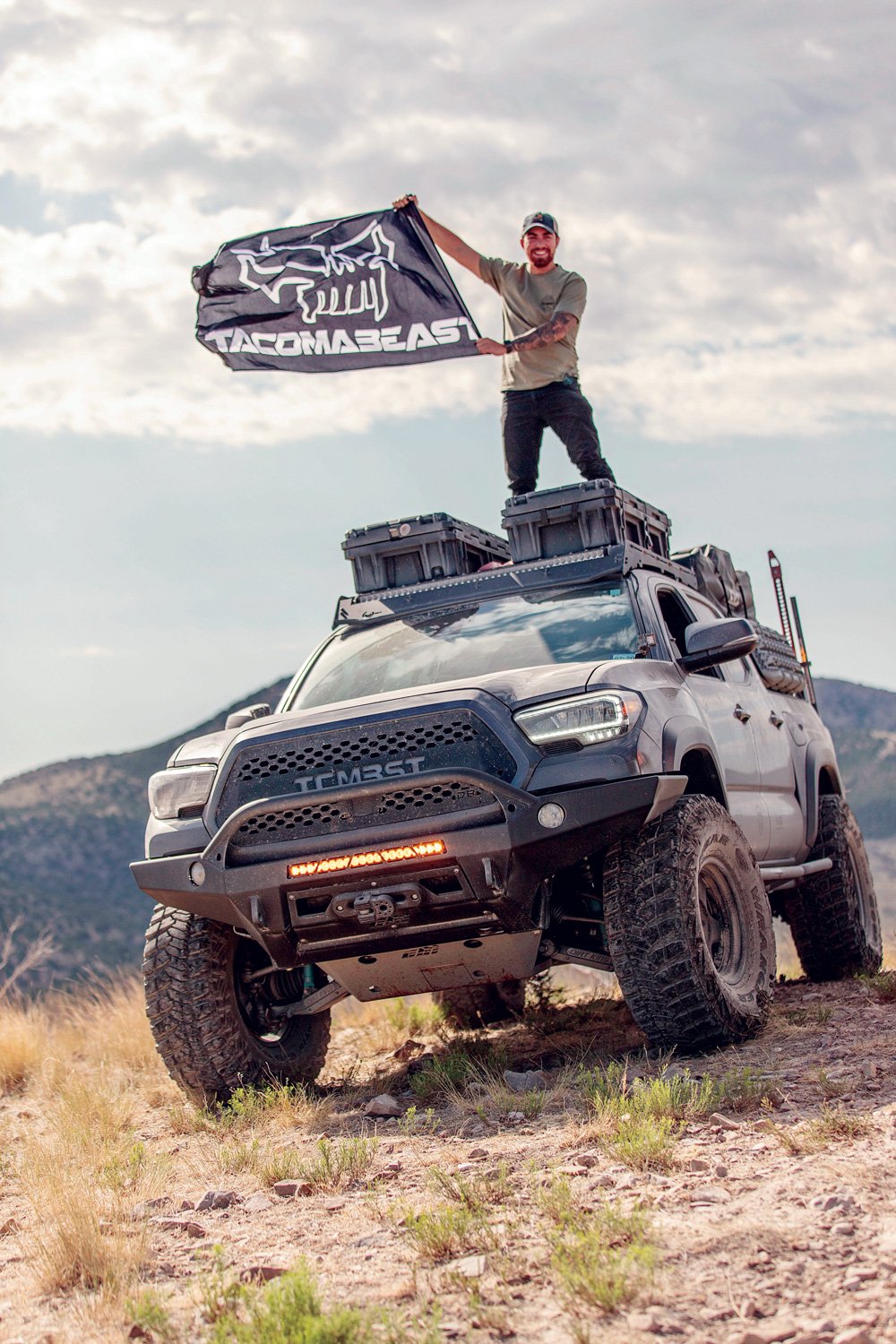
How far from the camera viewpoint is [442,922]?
224 inches

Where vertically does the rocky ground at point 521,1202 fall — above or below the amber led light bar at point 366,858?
below

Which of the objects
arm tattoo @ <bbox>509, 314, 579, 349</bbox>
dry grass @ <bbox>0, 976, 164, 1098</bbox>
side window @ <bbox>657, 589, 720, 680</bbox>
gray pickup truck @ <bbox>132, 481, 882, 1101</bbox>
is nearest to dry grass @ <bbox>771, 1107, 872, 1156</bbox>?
gray pickup truck @ <bbox>132, 481, 882, 1101</bbox>

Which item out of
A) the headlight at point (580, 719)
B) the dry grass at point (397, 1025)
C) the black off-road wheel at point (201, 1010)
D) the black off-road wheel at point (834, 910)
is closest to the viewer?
the headlight at point (580, 719)

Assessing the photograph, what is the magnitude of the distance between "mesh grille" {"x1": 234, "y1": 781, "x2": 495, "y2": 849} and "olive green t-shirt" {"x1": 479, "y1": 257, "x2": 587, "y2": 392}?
409 cm

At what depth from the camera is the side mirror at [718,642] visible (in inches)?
263

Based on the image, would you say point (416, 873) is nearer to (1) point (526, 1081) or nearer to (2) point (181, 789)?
(1) point (526, 1081)

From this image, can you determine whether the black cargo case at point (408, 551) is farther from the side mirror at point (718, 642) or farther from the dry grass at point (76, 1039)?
the dry grass at point (76, 1039)

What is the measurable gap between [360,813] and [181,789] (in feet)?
3.29

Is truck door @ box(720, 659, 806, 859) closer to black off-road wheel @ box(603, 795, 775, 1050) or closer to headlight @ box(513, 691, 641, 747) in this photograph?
black off-road wheel @ box(603, 795, 775, 1050)

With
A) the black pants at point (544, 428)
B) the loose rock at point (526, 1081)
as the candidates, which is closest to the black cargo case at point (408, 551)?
the black pants at point (544, 428)

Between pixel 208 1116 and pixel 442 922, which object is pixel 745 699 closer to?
pixel 442 922

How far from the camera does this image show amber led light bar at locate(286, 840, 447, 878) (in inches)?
215

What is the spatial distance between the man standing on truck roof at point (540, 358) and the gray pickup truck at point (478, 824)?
1369 mm

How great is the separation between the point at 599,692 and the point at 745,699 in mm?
2540
